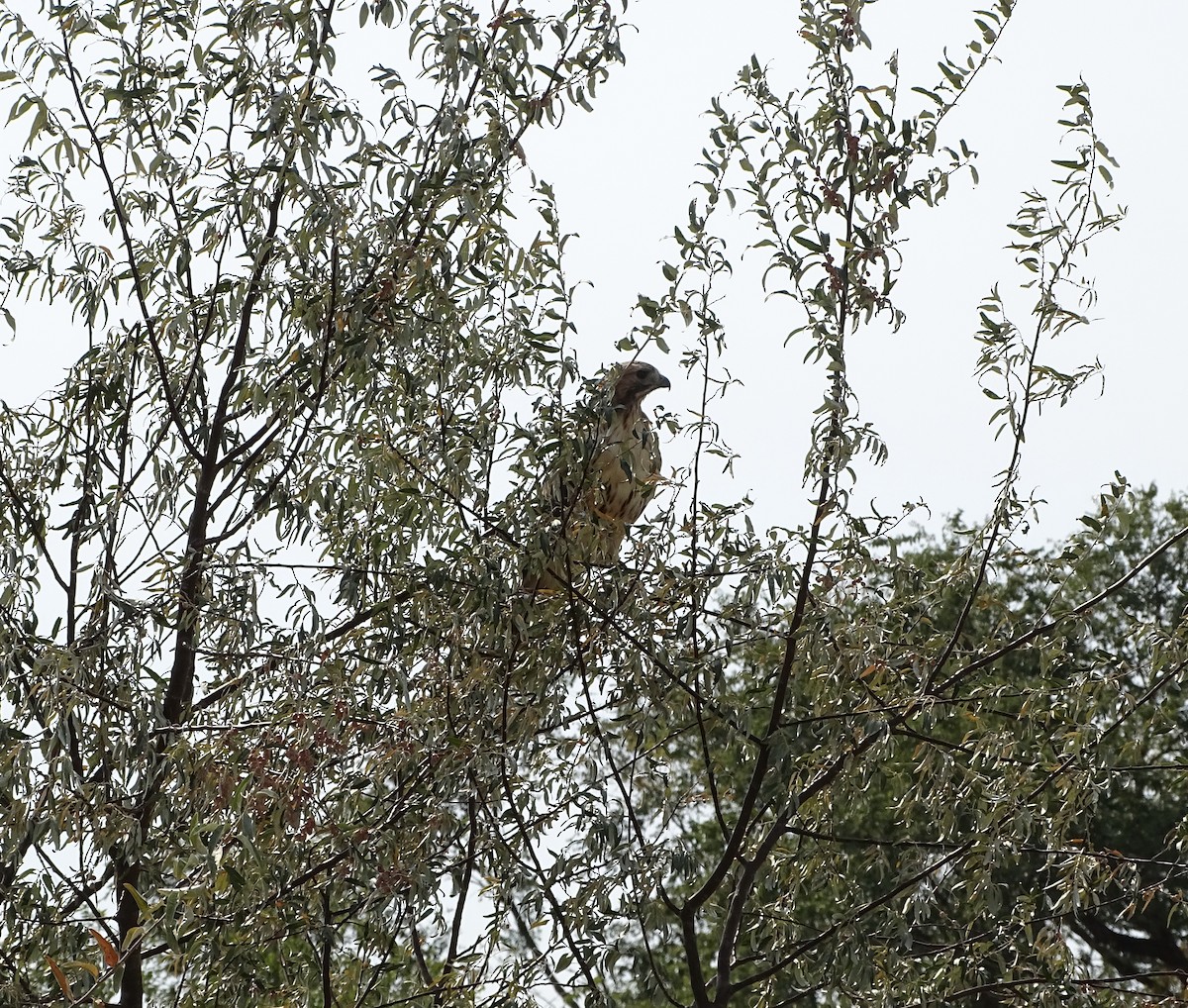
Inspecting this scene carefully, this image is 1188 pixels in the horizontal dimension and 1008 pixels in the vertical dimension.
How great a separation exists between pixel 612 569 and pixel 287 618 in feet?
3.16

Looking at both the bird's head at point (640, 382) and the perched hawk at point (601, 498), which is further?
the bird's head at point (640, 382)

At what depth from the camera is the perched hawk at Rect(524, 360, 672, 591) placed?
403 cm

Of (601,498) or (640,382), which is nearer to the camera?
(601,498)

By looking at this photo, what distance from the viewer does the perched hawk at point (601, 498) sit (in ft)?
13.2

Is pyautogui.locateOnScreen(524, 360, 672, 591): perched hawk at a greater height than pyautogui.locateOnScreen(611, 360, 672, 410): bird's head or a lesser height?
lesser

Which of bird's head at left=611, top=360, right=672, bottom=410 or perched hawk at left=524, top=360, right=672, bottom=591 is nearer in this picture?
perched hawk at left=524, top=360, right=672, bottom=591

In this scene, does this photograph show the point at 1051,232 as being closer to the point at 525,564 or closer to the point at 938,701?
the point at 938,701

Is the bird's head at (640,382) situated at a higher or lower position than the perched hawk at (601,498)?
higher

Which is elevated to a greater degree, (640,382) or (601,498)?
(640,382)

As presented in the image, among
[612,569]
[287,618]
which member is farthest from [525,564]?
[287,618]

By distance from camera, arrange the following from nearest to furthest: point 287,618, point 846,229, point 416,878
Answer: point 416,878, point 846,229, point 287,618

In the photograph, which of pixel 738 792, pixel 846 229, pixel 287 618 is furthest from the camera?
pixel 738 792

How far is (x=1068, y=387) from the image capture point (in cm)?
400

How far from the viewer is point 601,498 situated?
4199mm
